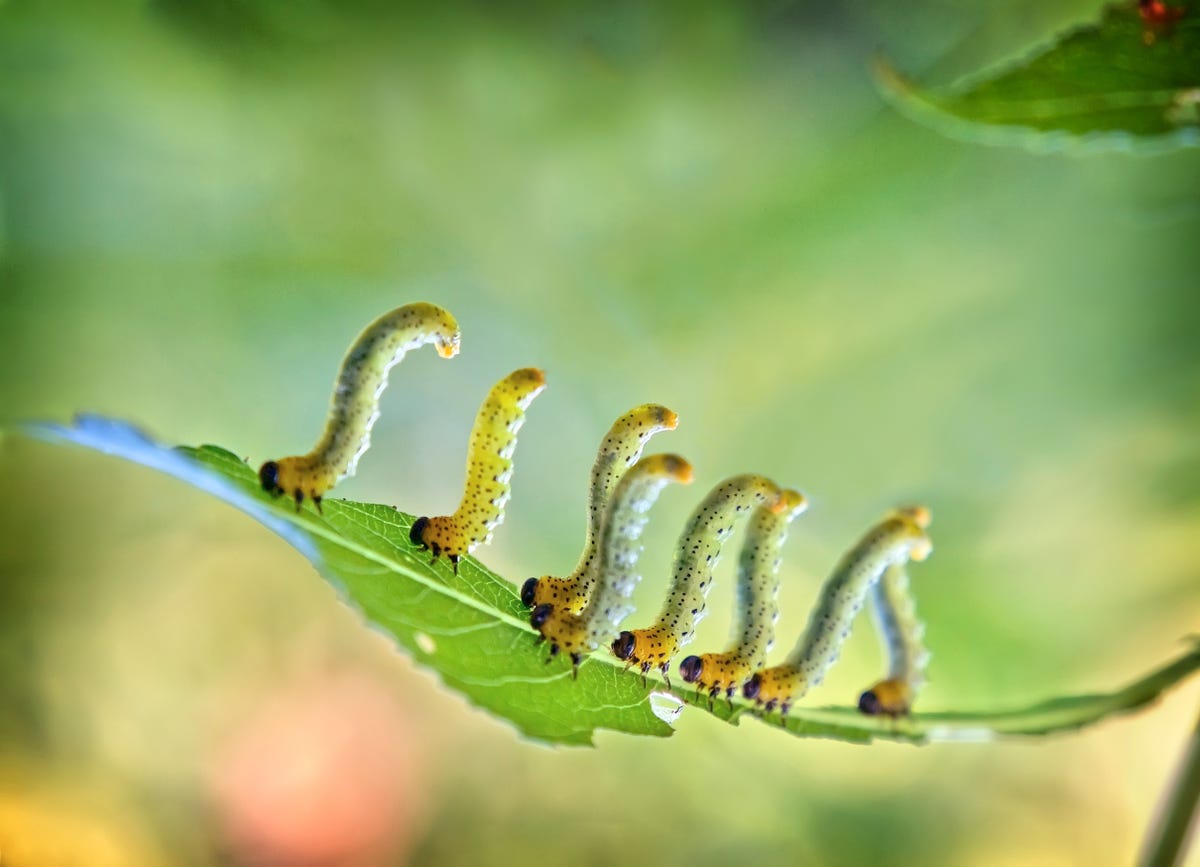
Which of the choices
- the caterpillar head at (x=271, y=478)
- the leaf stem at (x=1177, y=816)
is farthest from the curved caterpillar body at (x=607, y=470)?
the leaf stem at (x=1177, y=816)

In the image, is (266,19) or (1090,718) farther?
(266,19)

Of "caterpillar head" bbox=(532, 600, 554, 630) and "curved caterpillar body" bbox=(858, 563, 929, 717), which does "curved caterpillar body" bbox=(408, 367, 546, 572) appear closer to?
"caterpillar head" bbox=(532, 600, 554, 630)

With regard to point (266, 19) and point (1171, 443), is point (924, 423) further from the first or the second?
point (266, 19)

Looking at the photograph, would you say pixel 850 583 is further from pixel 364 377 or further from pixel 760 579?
pixel 364 377

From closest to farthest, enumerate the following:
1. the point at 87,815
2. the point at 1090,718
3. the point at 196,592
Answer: the point at 1090,718 < the point at 87,815 < the point at 196,592

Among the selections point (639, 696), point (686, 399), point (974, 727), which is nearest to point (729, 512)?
point (639, 696)

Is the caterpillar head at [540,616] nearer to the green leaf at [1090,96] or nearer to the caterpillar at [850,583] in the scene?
the caterpillar at [850,583]

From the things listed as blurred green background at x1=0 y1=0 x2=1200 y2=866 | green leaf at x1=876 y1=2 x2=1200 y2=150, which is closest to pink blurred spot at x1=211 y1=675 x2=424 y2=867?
blurred green background at x1=0 y1=0 x2=1200 y2=866

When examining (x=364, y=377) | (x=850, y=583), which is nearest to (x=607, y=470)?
(x=364, y=377)
